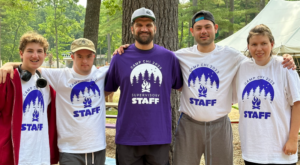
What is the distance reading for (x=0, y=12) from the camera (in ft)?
100

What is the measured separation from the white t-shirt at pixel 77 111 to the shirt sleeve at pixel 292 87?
2.09 meters

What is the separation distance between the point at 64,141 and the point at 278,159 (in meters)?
2.37

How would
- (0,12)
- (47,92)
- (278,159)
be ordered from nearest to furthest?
(278,159)
(47,92)
(0,12)

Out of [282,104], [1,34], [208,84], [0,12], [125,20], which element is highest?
[0,12]

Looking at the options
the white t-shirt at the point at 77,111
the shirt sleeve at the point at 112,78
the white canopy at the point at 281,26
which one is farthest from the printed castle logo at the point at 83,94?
the white canopy at the point at 281,26

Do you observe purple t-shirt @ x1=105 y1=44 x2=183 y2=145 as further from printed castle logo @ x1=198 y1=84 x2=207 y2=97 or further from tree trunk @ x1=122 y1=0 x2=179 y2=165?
tree trunk @ x1=122 y1=0 x2=179 y2=165

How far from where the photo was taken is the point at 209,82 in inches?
124

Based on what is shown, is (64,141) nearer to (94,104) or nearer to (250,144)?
(94,104)

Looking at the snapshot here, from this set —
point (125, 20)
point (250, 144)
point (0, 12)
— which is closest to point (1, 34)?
point (0, 12)

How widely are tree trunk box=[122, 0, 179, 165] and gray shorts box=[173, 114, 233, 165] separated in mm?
937

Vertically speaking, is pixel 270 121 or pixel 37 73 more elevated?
pixel 37 73

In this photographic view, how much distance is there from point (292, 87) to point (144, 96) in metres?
1.58

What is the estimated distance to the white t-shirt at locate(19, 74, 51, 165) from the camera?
2857 millimetres

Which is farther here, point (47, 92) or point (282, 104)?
point (47, 92)
